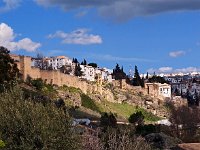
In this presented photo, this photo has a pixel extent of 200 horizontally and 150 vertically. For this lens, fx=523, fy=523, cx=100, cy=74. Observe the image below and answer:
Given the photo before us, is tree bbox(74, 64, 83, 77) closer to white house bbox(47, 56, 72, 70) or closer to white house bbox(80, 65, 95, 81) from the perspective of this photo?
white house bbox(80, 65, 95, 81)

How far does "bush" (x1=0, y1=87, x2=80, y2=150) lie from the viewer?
14438 millimetres

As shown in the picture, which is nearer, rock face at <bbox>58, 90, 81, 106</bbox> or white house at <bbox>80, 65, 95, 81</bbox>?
rock face at <bbox>58, 90, 81, 106</bbox>

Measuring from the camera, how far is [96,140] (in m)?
18.9

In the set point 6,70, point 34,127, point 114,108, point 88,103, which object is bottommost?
point 114,108

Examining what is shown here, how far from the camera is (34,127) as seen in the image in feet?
47.4

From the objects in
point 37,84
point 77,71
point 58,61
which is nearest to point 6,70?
point 37,84

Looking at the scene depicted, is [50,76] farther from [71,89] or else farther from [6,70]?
[6,70]

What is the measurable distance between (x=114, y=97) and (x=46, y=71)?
22165 millimetres

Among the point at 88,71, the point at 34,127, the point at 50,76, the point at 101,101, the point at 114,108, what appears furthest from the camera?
the point at 88,71

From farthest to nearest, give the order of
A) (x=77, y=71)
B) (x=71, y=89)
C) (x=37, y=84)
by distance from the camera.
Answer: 1. (x=77, y=71)
2. (x=71, y=89)
3. (x=37, y=84)

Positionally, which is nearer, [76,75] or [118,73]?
[76,75]

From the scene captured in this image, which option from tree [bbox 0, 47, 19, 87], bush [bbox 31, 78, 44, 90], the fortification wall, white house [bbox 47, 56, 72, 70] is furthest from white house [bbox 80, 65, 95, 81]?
tree [bbox 0, 47, 19, 87]

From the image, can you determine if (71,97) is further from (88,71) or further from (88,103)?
(88,71)

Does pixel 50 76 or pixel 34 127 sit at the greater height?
pixel 50 76
